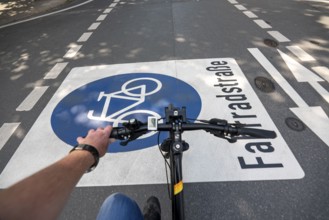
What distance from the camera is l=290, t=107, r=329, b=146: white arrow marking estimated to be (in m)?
3.26

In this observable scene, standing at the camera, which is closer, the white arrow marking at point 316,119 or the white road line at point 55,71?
the white arrow marking at point 316,119

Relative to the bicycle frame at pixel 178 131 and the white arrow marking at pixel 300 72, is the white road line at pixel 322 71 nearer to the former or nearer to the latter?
the white arrow marking at pixel 300 72

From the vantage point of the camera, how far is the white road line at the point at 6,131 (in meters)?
3.60

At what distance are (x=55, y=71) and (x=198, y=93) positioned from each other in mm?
3133

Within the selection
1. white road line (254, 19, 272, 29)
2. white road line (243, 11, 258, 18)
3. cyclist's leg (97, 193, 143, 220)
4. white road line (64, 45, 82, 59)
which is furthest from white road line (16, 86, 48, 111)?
white road line (243, 11, 258, 18)

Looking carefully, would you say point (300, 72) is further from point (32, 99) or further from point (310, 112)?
point (32, 99)

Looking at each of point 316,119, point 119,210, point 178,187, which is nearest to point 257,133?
point 178,187

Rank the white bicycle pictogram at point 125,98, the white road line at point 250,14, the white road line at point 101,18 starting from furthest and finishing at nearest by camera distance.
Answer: the white road line at point 101,18, the white road line at point 250,14, the white bicycle pictogram at point 125,98

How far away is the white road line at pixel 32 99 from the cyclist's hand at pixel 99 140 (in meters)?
3.21

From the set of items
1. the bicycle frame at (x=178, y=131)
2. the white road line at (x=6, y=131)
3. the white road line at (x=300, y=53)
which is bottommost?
the white road line at (x=6, y=131)

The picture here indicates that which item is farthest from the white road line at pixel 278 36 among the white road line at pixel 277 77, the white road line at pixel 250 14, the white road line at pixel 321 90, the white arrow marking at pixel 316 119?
the white arrow marking at pixel 316 119

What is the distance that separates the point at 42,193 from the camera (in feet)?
3.58

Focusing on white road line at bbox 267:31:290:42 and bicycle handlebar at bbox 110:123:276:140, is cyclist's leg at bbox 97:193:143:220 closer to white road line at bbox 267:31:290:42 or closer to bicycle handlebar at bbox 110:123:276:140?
bicycle handlebar at bbox 110:123:276:140

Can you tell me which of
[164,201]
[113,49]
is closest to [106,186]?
[164,201]
